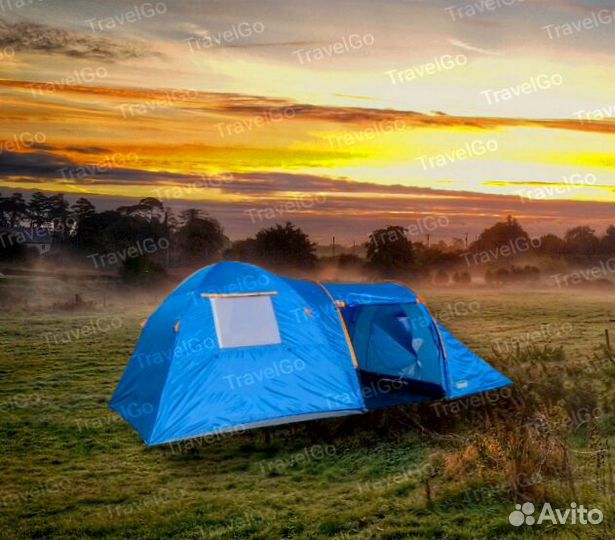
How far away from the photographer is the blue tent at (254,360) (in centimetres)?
736

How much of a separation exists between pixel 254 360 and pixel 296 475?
1.40 m

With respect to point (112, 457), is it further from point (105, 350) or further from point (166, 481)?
point (105, 350)

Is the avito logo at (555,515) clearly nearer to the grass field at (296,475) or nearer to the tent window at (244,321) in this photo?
the grass field at (296,475)

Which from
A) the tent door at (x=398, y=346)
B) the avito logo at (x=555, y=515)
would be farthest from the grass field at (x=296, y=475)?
the tent door at (x=398, y=346)

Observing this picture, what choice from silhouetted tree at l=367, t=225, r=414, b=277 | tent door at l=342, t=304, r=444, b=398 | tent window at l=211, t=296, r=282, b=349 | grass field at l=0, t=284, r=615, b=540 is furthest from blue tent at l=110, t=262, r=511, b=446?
silhouetted tree at l=367, t=225, r=414, b=277

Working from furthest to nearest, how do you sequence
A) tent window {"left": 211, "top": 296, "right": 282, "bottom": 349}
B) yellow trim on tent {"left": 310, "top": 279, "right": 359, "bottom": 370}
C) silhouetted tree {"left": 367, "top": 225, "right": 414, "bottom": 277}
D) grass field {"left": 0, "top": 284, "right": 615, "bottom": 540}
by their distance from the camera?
silhouetted tree {"left": 367, "top": 225, "right": 414, "bottom": 277}
yellow trim on tent {"left": 310, "top": 279, "right": 359, "bottom": 370}
tent window {"left": 211, "top": 296, "right": 282, "bottom": 349}
grass field {"left": 0, "top": 284, "right": 615, "bottom": 540}

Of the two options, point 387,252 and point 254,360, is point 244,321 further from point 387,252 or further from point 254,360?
point 387,252

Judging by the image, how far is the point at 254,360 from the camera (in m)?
7.72

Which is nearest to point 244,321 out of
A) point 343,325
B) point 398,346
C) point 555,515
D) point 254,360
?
point 254,360

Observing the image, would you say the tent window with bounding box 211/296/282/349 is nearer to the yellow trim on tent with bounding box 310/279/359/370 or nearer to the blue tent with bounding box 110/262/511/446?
the blue tent with bounding box 110/262/511/446

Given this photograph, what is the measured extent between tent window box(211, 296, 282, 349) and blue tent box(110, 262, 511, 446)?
0.5 inches

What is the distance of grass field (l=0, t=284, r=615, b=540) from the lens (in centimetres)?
582

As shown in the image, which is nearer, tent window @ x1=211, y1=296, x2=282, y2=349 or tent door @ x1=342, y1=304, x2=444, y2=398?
tent window @ x1=211, y1=296, x2=282, y2=349

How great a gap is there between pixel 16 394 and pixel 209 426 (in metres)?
4.82
